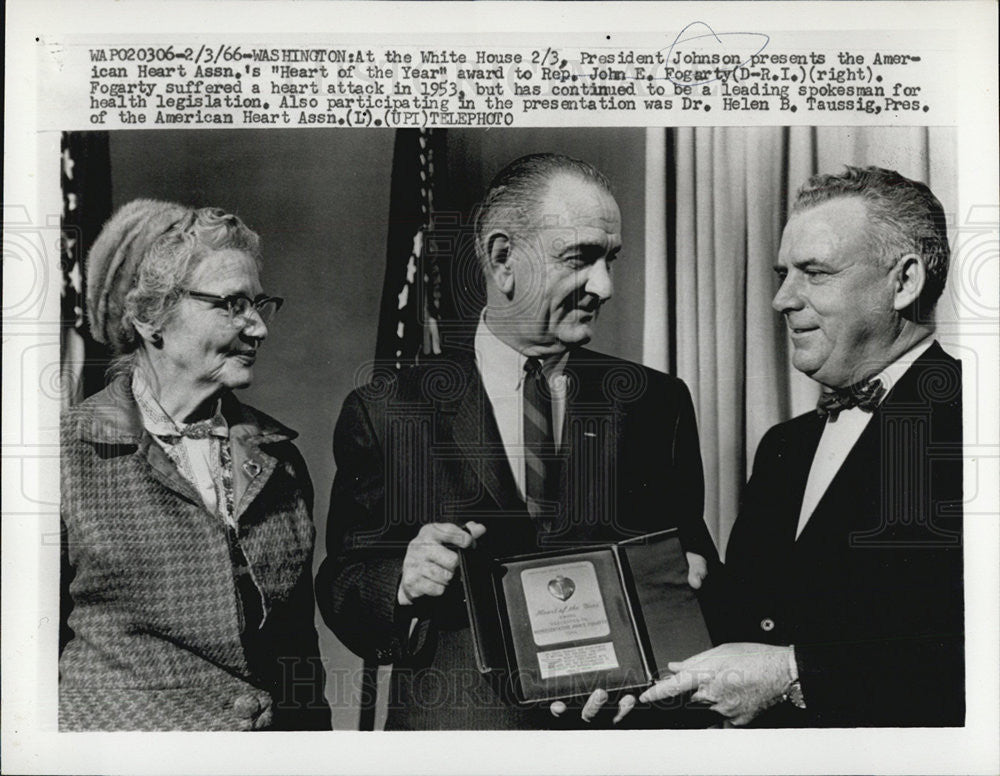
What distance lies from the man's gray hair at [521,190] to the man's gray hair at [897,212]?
0.78 m

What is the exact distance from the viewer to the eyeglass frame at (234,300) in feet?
11.2

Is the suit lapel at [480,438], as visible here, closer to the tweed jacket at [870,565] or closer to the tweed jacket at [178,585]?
the tweed jacket at [178,585]

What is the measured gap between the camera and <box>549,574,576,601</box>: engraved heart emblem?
10.9 feet

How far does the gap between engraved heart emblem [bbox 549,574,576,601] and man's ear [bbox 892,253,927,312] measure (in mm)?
1493

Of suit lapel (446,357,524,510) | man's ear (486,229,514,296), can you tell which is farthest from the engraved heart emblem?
man's ear (486,229,514,296)

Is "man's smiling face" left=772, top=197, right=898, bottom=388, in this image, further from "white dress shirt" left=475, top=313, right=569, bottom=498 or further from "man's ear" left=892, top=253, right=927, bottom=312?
"white dress shirt" left=475, top=313, right=569, bottom=498

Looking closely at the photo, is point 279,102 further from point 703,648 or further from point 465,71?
point 703,648

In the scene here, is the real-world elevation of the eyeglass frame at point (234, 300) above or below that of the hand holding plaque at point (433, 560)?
above

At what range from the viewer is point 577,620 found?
10.9 feet

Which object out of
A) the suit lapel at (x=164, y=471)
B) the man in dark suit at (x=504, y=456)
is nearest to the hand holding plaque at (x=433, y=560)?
the man in dark suit at (x=504, y=456)

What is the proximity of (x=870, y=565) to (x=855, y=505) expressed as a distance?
214 millimetres

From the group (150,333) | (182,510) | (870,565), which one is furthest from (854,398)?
(150,333)

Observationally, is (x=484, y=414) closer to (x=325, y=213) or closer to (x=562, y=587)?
(x=562, y=587)

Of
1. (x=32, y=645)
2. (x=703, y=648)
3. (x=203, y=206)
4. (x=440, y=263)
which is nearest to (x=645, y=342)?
(x=440, y=263)
